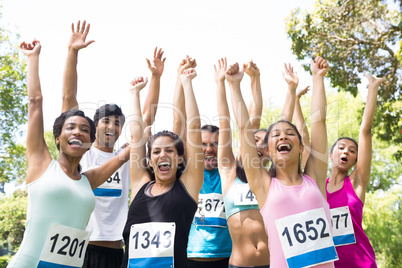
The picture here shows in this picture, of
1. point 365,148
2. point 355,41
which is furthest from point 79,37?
point 355,41

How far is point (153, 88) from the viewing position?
4617 mm

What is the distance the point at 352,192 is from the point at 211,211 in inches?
61.2

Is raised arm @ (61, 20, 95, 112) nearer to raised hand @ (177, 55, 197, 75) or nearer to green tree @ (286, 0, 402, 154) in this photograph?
raised hand @ (177, 55, 197, 75)

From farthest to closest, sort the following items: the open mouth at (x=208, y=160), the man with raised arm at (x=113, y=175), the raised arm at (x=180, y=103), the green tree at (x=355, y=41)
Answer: the green tree at (x=355, y=41)
the open mouth at (x=208, y=160)
the raised arm at (x=180, y=103)
the man with raised arm at (x=113, y=175)

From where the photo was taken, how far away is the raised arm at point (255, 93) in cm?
464

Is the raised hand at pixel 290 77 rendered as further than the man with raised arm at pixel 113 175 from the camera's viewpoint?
Yes

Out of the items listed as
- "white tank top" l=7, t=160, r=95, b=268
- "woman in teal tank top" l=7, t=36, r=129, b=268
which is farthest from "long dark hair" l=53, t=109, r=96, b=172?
"white tank top" l=7, t=160, r=95, b=268

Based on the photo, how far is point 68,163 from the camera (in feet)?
11.2

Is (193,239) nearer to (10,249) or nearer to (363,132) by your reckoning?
(363,132)

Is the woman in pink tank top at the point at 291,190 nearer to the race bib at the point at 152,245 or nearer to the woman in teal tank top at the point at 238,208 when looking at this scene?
the woman in teal tank top at the point at 238,208

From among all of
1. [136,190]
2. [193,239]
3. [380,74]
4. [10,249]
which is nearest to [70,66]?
[136,190]

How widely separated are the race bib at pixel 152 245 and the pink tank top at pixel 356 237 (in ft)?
6.78

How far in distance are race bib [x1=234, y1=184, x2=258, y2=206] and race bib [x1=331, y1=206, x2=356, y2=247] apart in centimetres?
99

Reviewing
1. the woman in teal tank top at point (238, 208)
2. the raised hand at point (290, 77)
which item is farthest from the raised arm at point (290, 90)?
the woman in teal tank top at point (238, 208)
